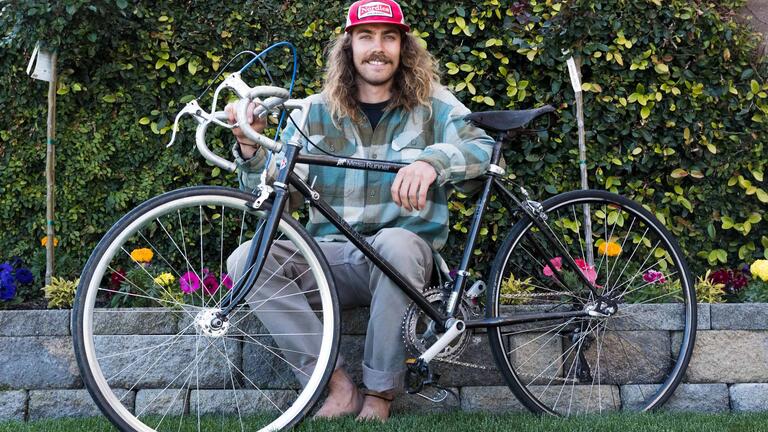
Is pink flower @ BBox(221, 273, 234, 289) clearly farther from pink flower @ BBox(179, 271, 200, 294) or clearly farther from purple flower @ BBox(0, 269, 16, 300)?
purple flower @ BBox(0, 269, 16, 300)

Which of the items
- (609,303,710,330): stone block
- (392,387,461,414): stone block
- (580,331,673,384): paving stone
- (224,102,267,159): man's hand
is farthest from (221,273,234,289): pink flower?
(609,303,710,330): stone block

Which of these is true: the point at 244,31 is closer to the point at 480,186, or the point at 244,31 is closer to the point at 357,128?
the point at 357,128

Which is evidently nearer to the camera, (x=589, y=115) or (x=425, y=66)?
(x=425, y=66)

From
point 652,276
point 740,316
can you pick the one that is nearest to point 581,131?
point 652,276

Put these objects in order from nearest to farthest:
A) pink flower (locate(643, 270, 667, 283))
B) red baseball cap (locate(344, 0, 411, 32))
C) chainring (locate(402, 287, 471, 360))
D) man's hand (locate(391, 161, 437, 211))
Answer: man's hand (locate(391, 161, 437, 211)) → chainring (locate(402, 287, 471, 360)) → red baseball cap (locate(344, 0, 411, 32)) → pink flower (locate(643, 270, 667, 283))

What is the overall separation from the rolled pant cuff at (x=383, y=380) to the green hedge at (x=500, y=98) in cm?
107

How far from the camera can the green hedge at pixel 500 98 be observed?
11.6 feet

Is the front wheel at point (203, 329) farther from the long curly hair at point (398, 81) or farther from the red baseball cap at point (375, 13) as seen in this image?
the red baseball cap at point (375, 13)

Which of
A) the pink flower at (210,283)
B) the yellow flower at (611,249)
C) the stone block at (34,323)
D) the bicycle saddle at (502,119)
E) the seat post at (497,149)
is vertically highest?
the bicycle saddle at (502,119)

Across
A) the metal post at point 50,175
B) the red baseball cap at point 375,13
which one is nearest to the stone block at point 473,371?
the red baseball cap at point 375,13

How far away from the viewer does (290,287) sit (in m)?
2.72

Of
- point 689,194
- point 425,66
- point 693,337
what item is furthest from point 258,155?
point 689,194

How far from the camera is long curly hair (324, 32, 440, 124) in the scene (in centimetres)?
292

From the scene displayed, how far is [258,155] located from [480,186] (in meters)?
0.73
